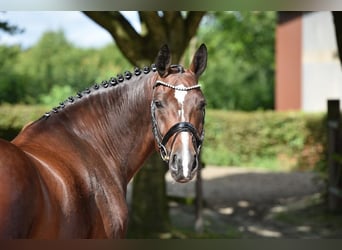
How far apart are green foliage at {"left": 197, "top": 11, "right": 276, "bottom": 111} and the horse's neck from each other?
16063 millimetres

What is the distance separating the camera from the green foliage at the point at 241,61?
20.2 metres

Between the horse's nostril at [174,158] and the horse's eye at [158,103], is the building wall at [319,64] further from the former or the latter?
the horse's nostril at [174,158]

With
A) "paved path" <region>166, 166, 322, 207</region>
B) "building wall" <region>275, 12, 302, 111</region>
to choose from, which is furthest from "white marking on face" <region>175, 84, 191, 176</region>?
"building wall" <region>275, 12, 302, 111</region>

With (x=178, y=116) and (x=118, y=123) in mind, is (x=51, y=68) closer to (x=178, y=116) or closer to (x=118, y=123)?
(x=118, y=123)

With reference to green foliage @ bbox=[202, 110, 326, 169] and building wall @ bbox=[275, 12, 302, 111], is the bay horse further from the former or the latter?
building wall @ bbox=[275, 12, 302, 111]

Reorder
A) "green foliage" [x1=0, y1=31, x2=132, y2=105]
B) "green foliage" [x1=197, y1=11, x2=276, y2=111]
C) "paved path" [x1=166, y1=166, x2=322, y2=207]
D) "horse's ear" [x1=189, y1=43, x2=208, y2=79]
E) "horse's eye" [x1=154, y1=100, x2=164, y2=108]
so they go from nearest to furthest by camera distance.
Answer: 1. "horse's eye" [x1=154, y1=100, x2=164, y2=108]
2. "horse's ear" [x1=189, y1=43, x2=208, y2=79]
3. "paved path" [x1=166, y1=166, x2=322, y2=207]
4. "green foliage" [x1=0, y1=31, x2=132, y2=105]
5. "green foliage" [x1=197, y1=11, x2=276, y2=111]

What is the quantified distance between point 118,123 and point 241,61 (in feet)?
64.6

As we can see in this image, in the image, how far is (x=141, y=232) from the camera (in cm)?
758

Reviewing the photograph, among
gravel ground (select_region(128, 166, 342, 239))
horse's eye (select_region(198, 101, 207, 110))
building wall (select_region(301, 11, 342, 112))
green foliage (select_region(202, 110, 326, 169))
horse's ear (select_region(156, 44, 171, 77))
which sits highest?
building wall (select_region(301, 11, 342, 112))

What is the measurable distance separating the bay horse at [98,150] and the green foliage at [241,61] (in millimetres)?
16086

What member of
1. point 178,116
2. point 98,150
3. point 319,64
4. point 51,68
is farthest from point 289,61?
point 178,116

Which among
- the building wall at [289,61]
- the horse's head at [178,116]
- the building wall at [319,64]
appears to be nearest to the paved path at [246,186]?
the building wall at [319,64]

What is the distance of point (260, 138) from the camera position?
47.5ft

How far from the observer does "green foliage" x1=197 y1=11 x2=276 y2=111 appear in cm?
2025
